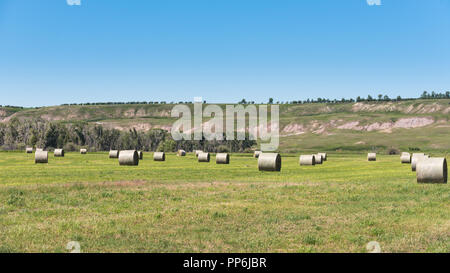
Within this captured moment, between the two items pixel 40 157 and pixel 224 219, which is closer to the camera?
pixel 224 219

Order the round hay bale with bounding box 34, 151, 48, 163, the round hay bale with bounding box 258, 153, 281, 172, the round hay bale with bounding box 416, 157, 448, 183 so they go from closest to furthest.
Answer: the round hay bale with bounding box 416, 157, 448, 183
the round hay bale with bounding box 258, 153, 281, 172
the round hay bale with bounding box 34, 151, 48, 163

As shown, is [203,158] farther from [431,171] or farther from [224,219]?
[224,219]

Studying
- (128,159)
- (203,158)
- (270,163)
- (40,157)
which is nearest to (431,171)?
(270,163)

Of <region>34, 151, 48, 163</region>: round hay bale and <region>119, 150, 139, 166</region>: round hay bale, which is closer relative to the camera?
<region>119, 150, 139, 166</region>: round hay bale

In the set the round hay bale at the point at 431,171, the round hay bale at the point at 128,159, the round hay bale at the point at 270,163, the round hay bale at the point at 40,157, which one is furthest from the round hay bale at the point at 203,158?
the round hay bale at the point at 431,171

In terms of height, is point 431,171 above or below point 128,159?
above

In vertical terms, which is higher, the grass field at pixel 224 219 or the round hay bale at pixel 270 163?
the round hay bale at pixel 270 163

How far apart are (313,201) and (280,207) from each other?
281 centimetres

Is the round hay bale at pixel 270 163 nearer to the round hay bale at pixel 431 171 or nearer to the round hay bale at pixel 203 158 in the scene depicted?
the round hay bale at pixel 431 171

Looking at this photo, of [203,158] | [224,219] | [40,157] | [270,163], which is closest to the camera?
[224,219]

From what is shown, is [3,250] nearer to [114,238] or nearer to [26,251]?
[26,251]

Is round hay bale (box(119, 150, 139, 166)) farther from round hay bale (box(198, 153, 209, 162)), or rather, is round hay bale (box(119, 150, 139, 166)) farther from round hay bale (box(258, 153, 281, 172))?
round hay bale (box(258, 153, 281, 172))

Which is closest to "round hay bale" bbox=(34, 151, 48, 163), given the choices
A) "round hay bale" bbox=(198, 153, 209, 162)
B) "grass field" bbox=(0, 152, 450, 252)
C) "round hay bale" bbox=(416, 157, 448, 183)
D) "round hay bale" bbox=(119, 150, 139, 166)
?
"round hay bale" bbox=(119, 150, 139, 166)
